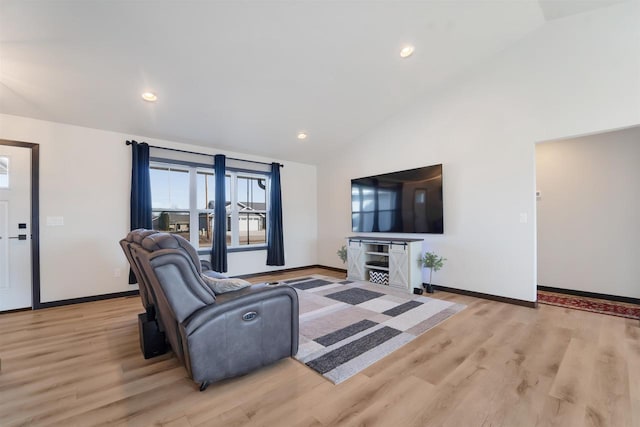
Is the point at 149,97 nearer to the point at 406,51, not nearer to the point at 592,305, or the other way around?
the point at 406,51

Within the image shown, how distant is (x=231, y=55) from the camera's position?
9.82ft

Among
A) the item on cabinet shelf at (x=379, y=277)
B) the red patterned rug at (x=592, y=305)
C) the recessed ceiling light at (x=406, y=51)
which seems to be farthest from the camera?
the item on cabinet shelf at (x=379, y=277)

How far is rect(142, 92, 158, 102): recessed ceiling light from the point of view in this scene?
3342mm

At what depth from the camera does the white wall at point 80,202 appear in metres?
3.59

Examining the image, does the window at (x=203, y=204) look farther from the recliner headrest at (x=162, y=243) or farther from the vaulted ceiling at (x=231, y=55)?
the recliner headrest at (x=162, y=243)

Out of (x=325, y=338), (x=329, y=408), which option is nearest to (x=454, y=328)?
(x=325, y=338)

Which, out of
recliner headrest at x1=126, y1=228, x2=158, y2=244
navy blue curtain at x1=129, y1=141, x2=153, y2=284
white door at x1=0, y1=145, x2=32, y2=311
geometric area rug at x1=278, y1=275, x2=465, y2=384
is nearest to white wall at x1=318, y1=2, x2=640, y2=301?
geometric area rug at x1=278, y1=275, x2=465, y2=384

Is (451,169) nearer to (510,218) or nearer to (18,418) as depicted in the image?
(510,218)

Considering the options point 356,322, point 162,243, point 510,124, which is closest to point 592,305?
point 510,124

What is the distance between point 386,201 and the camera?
491cm

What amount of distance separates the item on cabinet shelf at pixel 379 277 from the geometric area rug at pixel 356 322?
0.37 feet

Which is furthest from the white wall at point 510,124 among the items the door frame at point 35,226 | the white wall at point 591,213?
the door frame at point 35,226

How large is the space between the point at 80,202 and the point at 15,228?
0.72 m

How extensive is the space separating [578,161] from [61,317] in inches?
282
